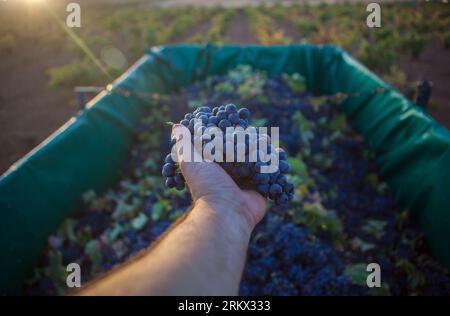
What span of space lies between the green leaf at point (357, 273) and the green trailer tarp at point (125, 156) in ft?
2.35

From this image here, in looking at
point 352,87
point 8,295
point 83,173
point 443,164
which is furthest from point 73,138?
point 352,87

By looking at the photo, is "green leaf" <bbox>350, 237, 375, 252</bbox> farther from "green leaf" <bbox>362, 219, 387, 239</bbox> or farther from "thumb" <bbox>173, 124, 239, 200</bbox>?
"thumb" <bbox>173, 124, 239, 200</bbox>

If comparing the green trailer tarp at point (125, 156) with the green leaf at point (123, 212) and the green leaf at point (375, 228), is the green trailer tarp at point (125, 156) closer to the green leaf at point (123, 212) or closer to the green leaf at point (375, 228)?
the green leaf at point (375, 228)

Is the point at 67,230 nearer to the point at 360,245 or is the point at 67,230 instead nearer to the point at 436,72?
the point at 360,245

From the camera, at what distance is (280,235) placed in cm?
296

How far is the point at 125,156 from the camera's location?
465cm

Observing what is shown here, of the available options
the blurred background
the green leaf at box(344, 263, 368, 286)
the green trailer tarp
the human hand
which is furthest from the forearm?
the blurred background

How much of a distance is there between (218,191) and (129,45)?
11033 mm

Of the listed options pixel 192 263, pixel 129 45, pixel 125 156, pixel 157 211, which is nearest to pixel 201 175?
pixel 192 263

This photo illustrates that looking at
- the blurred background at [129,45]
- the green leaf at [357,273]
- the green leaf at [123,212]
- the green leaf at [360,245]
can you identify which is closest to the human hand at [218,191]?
the green leaf at [357,273]

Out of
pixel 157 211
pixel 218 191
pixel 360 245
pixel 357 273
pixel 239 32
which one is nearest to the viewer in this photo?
pixel 218 191

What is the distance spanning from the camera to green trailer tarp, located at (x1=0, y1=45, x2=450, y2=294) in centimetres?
290
